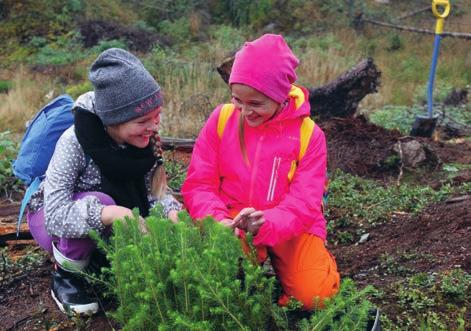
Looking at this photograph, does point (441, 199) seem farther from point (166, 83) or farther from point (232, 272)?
point (166, 83)

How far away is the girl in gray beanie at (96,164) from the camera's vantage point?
120 inches

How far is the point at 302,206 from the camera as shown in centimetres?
314

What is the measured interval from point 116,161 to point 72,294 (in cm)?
66

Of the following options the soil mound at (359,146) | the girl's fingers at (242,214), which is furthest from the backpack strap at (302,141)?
A: the soil mound at (359,146)

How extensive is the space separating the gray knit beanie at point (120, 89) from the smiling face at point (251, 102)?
15.4 inches

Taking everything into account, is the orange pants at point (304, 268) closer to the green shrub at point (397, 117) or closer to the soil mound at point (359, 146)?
the soil mound at point (359, 146)

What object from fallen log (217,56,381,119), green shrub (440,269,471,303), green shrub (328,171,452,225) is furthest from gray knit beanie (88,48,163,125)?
fallen log (217,56,381,119)

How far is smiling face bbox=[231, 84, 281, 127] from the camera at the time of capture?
313 cm

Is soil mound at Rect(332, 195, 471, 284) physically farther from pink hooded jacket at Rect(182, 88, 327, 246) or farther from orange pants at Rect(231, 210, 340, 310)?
pink hooded jacket at Rect(182, 88, 327, 246)

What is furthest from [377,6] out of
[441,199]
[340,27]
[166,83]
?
[441,199]

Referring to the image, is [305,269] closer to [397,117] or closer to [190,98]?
[190,98]

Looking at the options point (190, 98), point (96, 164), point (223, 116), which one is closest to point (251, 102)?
point (223, 116)

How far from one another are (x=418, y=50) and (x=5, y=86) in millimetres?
8117

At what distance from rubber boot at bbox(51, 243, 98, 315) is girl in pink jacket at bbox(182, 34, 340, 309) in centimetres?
62
